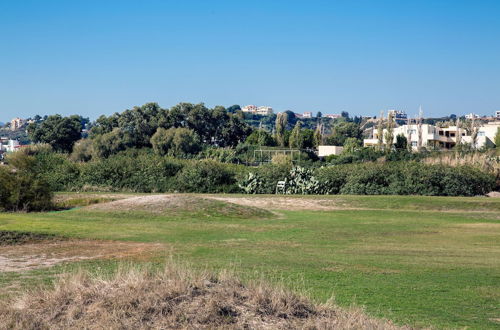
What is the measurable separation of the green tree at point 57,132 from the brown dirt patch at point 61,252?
88779 mm

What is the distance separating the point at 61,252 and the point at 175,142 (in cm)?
6625

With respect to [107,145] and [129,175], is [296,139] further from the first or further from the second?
[129,175]

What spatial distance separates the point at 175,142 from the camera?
3312 inches

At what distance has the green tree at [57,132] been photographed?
4151 inches

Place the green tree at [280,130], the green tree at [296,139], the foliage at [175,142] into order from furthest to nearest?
the green tree at [280,130] < the green tree at [296,139] < the foliage at [175,142]

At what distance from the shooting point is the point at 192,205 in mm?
31078

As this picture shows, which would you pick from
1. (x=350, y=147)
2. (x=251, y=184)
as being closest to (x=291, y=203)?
(x=251, y=184)

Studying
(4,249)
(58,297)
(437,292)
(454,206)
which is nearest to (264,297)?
(58,297)

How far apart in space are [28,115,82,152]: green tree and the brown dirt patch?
88.8 m

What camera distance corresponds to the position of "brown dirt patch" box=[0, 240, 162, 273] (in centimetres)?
1620

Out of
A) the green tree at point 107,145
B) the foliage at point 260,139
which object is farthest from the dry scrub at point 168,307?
the foliage at point 260,139

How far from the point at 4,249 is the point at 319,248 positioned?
919 cm

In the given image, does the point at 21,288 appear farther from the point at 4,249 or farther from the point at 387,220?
the point at 387,220

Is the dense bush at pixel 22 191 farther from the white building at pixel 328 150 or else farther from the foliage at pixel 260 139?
the foliage at pixel 260 139
